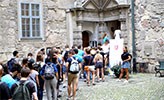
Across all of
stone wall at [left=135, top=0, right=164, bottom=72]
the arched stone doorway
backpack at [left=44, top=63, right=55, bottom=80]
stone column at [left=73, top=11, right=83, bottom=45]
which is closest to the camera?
backpack at [left=44, top=63, right=55, bottom=80]

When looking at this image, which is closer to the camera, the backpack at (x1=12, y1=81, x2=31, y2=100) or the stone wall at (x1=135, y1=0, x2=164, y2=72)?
the backpack at (x1=12, y1=81, x2=31, y2=100)

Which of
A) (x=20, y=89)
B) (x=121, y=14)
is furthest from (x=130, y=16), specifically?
(x=20, y=89)

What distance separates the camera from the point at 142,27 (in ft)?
48.5

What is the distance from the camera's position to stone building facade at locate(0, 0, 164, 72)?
14.2 m

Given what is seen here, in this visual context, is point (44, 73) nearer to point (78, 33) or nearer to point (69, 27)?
point (69, 27)

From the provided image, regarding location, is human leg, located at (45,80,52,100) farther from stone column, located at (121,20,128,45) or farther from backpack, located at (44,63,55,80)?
stone column, located at (121,20,128,45)

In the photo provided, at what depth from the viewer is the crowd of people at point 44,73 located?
16.9ft

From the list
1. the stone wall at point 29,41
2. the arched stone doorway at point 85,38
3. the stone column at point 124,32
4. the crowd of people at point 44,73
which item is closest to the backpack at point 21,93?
the crowd of people at point 44,73

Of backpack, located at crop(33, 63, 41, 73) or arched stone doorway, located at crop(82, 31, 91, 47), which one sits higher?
arched stone doorway, located at crop(82, 31, 91, 47)

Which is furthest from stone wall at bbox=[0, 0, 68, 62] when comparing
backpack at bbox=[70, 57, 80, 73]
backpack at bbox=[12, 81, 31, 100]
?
backpack at bbox=[12, 81, 31, 100]

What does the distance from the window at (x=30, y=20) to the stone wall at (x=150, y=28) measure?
5.09 metres

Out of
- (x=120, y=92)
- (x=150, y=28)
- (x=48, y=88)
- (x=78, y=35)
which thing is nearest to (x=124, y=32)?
(x=150, y=28)

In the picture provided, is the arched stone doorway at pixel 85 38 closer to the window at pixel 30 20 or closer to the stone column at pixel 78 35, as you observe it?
the stone column at pixel 78 35

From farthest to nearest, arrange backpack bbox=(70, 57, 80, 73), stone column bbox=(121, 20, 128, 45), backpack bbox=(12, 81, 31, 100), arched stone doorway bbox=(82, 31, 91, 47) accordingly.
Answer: arched stone doorway bbox=(82, 31, 91, 47), stone column bbox=(121, 20, 128, 45), backpack bbox=(70, 57, 80, 73), backpack bbox=(12, 81, 31, 100)
